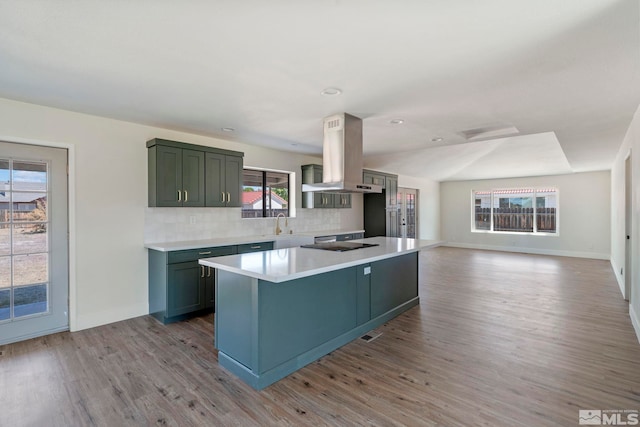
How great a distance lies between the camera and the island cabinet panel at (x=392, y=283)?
11.5 feet

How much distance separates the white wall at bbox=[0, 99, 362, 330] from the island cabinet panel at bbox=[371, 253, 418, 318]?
264cm

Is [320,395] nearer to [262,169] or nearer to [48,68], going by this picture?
[48,68]

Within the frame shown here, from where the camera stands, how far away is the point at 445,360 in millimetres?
2762

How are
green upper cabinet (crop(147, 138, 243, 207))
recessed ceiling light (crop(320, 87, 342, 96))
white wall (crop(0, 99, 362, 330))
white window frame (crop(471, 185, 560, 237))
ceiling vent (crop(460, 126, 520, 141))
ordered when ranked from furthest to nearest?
white window frame (crop(471, 185, 560, 237)), ceiling vent (crop(460, 126, 520, 141)), green upper cabinet (crop(147, 138, 243, 207)), white wall (crop(0, 99, 362, 330)), recessed ceiling light (crop(320, 87, 342, 96))

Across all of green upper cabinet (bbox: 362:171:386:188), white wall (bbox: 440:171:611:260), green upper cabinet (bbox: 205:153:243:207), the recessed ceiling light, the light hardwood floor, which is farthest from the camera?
white wall (bbox: 440:171:611:260)

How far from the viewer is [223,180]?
4.45m

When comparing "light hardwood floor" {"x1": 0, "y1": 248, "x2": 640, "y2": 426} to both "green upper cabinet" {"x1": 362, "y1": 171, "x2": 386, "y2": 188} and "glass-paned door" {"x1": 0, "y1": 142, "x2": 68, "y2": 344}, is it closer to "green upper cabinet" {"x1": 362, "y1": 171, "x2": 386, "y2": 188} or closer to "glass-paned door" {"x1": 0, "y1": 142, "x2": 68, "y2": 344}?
"glass-paned door" {"x1": 0, "y1": 142, "x2": 68, "y2": 344}

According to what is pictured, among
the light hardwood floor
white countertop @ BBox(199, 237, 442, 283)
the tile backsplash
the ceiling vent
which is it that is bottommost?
the light hardwood floor

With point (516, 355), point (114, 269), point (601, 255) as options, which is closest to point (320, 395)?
point (516, 355)

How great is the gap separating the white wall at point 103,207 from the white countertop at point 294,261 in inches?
67.1

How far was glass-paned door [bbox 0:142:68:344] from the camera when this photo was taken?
3.15m

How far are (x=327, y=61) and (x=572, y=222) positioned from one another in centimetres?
931

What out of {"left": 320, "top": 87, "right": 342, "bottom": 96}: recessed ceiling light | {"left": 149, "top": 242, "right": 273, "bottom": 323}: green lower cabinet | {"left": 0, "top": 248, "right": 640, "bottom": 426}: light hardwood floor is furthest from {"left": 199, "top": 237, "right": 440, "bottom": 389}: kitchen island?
{"left": 320, "top": 87, "right": 342, "bottom": 96}: recessed ceiling light

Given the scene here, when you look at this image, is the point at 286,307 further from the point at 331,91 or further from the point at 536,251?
the point at 536,251
